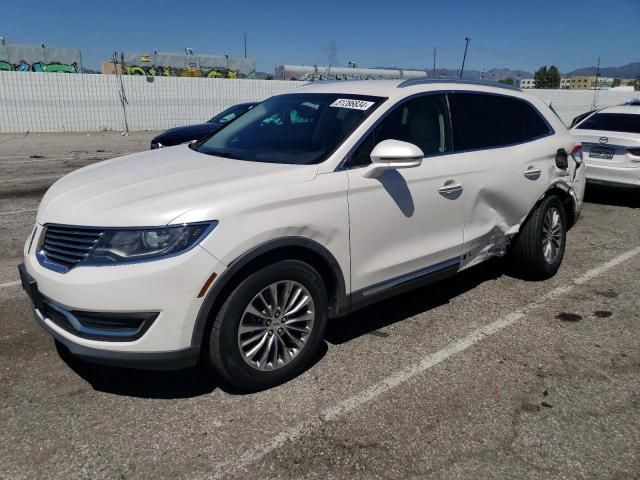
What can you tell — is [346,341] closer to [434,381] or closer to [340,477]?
[434,381]

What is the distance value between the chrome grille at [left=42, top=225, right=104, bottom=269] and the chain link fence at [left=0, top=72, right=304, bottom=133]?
1835 centimetres

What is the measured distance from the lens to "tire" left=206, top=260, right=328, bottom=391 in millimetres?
2926

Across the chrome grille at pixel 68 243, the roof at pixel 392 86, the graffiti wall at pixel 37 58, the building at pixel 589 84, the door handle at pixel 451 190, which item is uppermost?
the building at pixel 589 84

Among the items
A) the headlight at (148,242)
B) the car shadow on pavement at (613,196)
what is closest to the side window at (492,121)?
the headlight at (148,242)

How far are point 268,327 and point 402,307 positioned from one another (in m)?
1.74

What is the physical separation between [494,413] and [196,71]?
134 ft

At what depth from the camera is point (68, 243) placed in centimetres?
292

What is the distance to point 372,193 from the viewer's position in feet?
11.3

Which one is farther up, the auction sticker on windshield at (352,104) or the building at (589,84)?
the building at (589,84)

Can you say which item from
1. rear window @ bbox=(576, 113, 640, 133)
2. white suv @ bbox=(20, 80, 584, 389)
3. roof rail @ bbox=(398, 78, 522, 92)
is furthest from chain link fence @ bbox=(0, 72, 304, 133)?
white suv @ bbox=(20, 80, 584, 389)

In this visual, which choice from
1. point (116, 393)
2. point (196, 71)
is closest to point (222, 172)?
point (116, 393)

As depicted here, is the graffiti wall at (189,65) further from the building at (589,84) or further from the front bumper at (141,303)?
the building at (589,84)

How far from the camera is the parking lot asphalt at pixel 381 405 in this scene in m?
2.63

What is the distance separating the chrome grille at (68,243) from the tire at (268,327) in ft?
2.53
